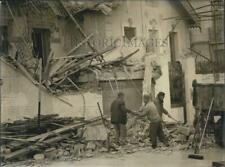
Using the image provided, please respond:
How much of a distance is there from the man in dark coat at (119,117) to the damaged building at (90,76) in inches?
8.6

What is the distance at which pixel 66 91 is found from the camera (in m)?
15.1

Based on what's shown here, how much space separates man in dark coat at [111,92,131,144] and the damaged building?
8.6 inches

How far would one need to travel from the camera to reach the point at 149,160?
515 inches

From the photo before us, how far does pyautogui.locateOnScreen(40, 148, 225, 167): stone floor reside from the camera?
41.3ft

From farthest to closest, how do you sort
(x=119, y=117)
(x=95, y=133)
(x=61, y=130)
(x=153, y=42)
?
1. (x=153, y=42)
2. (x=119, y=117)
3. (x=95, y=133)
4. (x=61, y=130)

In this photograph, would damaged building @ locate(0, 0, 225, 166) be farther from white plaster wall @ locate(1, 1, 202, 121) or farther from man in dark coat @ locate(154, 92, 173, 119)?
man in dark coat @ locate(154, 92, 173, 119)

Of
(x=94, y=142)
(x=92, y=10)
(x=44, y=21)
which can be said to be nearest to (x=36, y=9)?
(x=44, y=21)

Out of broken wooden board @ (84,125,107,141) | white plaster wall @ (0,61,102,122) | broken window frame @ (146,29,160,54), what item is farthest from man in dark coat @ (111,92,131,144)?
broken window frame @ (146,29,160,54)

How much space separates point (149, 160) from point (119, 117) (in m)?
2.31

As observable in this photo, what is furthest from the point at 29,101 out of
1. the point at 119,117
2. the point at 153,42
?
the point at 153,42

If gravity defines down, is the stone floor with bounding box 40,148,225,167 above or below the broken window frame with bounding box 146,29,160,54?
below

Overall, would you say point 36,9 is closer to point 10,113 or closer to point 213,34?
point 10,113

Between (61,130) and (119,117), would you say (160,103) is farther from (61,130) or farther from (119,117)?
(61,130)

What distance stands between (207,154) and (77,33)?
4768mm
